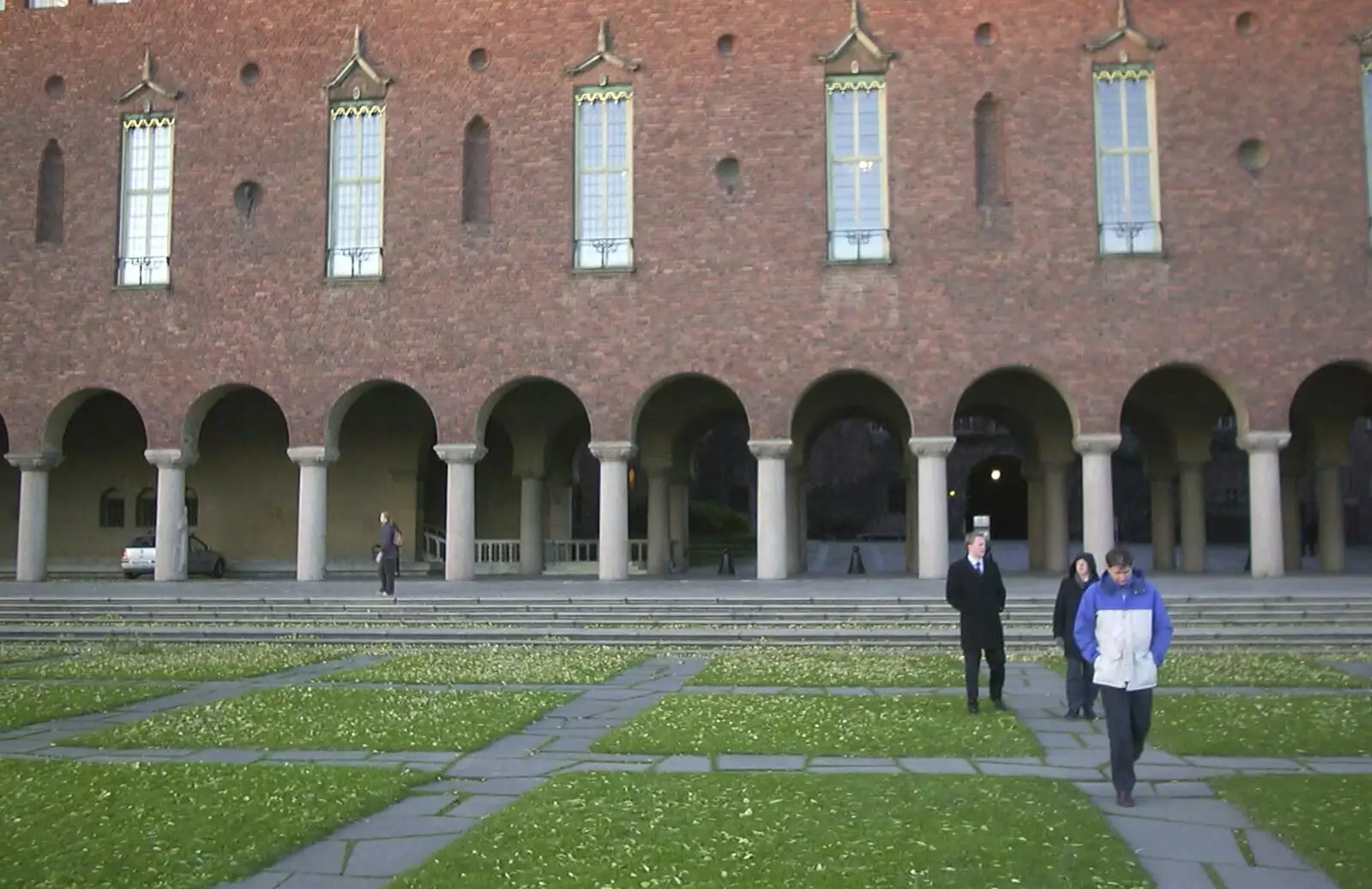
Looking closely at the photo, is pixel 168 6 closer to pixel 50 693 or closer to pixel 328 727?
pixel 50 693

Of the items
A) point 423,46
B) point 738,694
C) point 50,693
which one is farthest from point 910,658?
point 423,46

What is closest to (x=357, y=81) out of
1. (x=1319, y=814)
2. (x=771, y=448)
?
(x=771, y=448)

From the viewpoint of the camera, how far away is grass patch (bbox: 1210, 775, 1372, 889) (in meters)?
6.36

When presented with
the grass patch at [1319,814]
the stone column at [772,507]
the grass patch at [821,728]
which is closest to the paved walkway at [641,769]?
the grass patch at [1319,814]

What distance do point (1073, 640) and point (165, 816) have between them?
289 inches

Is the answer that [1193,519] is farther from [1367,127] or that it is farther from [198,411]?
[198,411]

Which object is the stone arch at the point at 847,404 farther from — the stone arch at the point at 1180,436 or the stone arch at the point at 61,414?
the stone arch at the point at 61,414

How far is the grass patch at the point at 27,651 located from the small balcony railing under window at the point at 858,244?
50.2 feet

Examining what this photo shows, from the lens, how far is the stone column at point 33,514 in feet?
87.5

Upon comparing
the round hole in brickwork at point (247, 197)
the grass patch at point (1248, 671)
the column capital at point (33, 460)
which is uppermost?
the round hole in brickwork at point (247, 197)

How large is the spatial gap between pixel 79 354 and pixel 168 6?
7.81 metres

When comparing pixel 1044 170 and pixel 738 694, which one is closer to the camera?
pixel 738 694

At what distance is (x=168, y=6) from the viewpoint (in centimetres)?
2739

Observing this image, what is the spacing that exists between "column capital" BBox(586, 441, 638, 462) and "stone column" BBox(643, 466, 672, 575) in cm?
461
